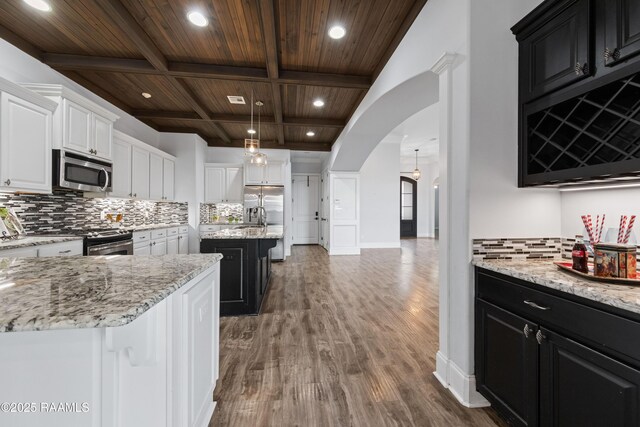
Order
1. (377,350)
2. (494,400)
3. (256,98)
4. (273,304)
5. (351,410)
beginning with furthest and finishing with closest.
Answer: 1. (256,98)
2. (273,304)
3. (377,350)
4. (351,410)
5. (494,400)

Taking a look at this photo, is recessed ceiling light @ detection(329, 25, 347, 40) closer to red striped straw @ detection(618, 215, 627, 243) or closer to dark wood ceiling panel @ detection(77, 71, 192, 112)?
dark wood ceiling panel @ detection(77, 71, 192, 112)

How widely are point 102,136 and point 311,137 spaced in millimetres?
4181

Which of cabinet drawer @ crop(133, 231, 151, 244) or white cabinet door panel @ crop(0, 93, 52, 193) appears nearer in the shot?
white cabinet door panel @ crop(0, 93, 52, 193)

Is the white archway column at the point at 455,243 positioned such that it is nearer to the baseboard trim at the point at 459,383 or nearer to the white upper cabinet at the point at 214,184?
the baseboard trim at the point at 459,383

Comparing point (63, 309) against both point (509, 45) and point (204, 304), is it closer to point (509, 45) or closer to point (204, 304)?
point (204, 304)

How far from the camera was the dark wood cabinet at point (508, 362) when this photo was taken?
4.31 feet

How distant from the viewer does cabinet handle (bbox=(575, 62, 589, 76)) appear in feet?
4.42

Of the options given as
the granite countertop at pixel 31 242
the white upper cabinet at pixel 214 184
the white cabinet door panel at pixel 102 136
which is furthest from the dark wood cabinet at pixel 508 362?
the white upper cabinet at pixel 214 184

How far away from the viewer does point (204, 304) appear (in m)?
1.40

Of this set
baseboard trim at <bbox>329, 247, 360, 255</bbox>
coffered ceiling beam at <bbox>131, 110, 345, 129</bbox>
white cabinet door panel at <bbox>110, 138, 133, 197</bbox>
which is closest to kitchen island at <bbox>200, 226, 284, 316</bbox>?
white cabinet door panel at <bbox>110, 138, 133, 197</bbox>

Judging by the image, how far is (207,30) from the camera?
9.25 feet

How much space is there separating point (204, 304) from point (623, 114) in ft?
7.17

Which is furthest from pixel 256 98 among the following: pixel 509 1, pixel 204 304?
pixel 204 304

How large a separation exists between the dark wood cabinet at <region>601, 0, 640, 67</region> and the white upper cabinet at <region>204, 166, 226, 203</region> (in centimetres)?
647
